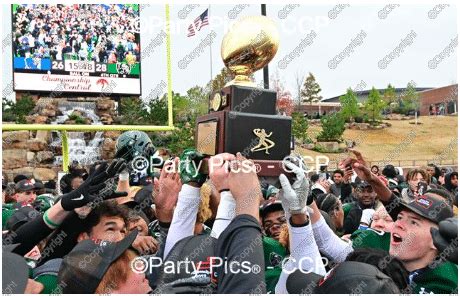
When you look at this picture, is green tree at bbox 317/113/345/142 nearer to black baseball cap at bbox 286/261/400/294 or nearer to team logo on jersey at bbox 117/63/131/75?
team logo on jersey at bbox 117/63/131/75

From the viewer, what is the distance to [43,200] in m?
4.48

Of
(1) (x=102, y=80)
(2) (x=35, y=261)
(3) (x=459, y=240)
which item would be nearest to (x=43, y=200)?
(2) (x=35, y=261)

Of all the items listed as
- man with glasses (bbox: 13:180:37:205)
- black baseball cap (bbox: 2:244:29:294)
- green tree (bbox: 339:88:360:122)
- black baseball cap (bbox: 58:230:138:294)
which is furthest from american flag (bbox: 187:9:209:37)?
green tree (bbox: 339:88:360:122)

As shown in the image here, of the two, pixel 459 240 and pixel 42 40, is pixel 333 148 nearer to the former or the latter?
pixel 42 40

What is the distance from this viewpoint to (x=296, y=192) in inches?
84.5

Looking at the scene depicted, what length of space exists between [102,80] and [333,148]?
22997 millimetres

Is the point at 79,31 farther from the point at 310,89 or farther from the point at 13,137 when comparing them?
the point at 310,89

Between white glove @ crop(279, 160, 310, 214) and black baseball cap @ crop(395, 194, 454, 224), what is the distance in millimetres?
628

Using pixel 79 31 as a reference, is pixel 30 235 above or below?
below

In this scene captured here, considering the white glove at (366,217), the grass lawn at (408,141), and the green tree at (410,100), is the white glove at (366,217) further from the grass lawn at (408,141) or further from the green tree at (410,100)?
the green tree at (410,100)

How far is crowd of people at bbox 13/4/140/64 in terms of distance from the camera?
464 inches

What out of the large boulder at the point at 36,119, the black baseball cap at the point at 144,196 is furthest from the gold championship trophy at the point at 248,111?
the large boulder at the point at 36,119

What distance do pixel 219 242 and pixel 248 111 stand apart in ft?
9.43

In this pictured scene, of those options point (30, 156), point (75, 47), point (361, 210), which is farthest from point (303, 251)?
point (30, 156)
